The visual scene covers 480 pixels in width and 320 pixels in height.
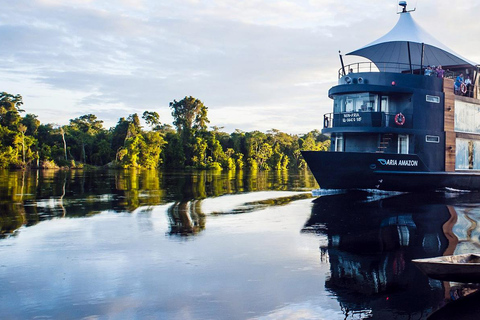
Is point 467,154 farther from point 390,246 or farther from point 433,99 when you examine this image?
point 390,246

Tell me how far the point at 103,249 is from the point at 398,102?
1587 centimetres

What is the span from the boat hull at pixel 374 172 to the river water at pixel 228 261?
3967 millimetres

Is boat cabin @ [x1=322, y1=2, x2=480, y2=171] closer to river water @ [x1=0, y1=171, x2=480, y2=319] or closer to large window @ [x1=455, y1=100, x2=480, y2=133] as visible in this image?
large window @ [x1=455, y1=100, x2=480, y2=133]

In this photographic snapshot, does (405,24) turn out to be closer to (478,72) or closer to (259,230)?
(478,72)

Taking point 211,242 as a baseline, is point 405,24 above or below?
above

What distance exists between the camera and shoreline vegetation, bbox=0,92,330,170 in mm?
58281

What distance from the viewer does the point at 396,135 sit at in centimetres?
2097

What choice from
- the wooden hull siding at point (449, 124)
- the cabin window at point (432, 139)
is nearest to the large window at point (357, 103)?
the cabin window at point (432, 139)

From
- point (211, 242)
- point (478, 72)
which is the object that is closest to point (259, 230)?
point (211, 242)

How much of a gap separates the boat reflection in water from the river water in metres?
0.03

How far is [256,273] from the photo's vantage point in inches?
300

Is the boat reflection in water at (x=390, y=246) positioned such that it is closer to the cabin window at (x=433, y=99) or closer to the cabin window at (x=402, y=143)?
the cabin window at (x=402, y=143)

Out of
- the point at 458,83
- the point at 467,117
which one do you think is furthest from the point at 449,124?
the point at 458,83

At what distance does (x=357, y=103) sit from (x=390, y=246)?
12382 mm
